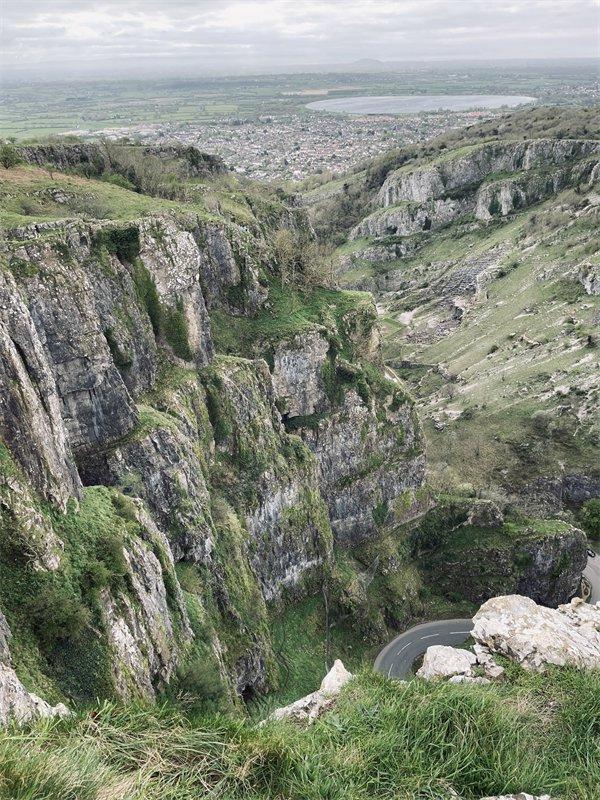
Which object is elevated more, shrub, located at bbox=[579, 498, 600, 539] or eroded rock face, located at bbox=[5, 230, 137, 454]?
eroded rock face, located at bbox=[5, 230, 137, 454]

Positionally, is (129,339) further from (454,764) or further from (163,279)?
(454,764)

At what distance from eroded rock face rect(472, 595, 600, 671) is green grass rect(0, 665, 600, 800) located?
7.50 meters

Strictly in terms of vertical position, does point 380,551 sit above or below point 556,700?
below

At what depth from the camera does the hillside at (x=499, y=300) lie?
289 ft

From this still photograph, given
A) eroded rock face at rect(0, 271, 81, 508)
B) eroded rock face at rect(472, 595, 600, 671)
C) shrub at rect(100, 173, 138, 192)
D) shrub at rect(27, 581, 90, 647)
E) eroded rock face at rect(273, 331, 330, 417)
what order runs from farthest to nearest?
shrub at rect(100, 173, 138, 192) → eroded rock face at rect(273, 331, 330, 417) → eroded rock face at rect(0, 271, 81, 508) → eroded rock face at rect(472, 595, 600, 671) → shrub at rect(27, 581, 90, 647)

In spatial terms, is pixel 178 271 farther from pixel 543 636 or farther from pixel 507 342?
pixel 507 342

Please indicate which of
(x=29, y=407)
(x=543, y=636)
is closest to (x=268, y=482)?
(x=29, y=407)

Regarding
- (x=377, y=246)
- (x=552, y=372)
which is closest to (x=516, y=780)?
(x=552, y=372)

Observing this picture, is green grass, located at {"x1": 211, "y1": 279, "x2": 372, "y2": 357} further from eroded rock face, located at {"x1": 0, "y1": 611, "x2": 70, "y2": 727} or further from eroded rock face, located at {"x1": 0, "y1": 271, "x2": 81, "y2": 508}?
eroded rock face, located at {"x1": 0, "y1": 611, "x2": 70, "y2": 727}

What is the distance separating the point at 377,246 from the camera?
180 meters

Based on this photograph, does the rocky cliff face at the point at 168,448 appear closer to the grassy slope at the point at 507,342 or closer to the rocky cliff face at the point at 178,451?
the rocky cliff face at the point at 178,451

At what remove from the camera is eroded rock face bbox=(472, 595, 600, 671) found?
24302mm

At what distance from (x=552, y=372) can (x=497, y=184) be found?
90469mm

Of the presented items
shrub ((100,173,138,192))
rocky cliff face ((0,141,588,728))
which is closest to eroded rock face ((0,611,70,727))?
rocky cliff face ((0,141,588,728))
